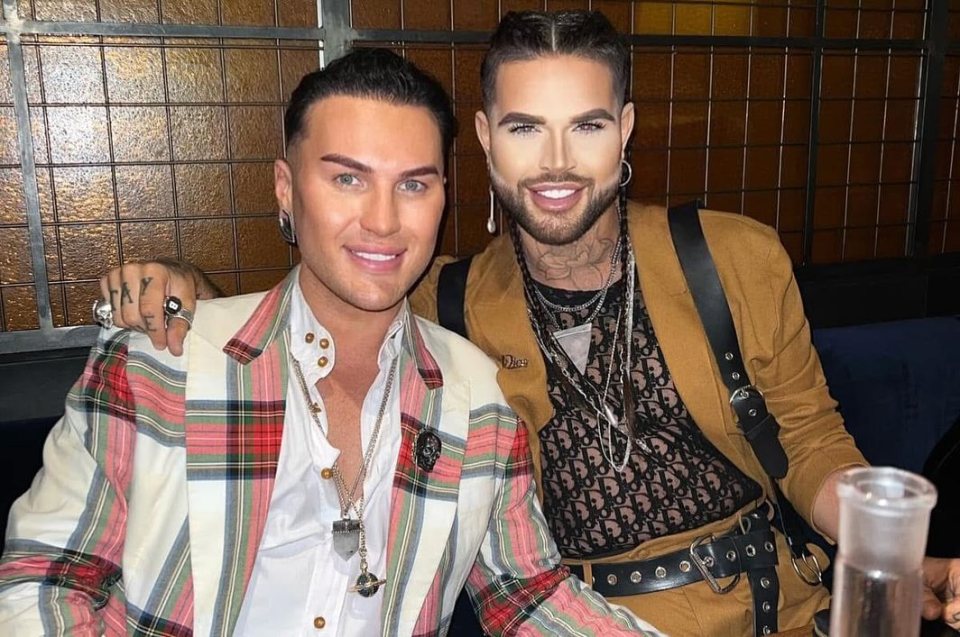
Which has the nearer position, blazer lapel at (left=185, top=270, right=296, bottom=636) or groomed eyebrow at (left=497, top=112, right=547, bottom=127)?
blazer lapel at (left=185, top=270, right=296, bottom=636)

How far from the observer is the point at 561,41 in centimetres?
162

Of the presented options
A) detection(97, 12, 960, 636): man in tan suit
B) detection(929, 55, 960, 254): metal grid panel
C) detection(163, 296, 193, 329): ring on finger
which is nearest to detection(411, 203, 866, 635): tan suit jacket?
detection(97, 12, 960, 636): man in tan suit

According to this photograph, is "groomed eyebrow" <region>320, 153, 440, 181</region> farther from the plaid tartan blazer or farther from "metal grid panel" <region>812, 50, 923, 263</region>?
"metal grid panel" <region>812, 50, 923, 263</region>

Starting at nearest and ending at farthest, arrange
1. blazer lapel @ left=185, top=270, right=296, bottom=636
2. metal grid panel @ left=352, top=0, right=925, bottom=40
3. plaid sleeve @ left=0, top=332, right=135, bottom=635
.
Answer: plaid sleeve @ left=0, top=332, right=135, bottom=635 → blazer lapel @ left=185, top=270, right=296, bottom=636 → metal grid panel @ left=352, top=0, right=925, bottom=40

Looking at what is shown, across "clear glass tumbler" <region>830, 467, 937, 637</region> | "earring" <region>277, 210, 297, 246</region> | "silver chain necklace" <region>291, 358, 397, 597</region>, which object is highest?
"earring" <region>277, 210, 297, 246</region>

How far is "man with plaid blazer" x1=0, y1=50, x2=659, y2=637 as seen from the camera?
1197mm

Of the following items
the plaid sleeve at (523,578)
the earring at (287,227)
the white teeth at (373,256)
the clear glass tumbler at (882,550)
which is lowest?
the plaid sleeve at (523,578)

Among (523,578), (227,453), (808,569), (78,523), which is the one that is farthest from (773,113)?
(78,523)

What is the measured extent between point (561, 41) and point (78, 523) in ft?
3.96

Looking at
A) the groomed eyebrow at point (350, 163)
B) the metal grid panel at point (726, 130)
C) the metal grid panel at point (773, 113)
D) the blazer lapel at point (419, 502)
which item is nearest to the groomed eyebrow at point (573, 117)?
the groomed eyebrow at point (350, 163)

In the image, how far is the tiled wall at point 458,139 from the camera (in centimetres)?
248

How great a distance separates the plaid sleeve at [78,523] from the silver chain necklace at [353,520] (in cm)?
28

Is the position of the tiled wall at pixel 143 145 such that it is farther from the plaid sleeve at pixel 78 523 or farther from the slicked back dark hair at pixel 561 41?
the plaid sleeve at pixel 78 523

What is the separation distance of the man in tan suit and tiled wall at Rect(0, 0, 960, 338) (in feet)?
4.09
